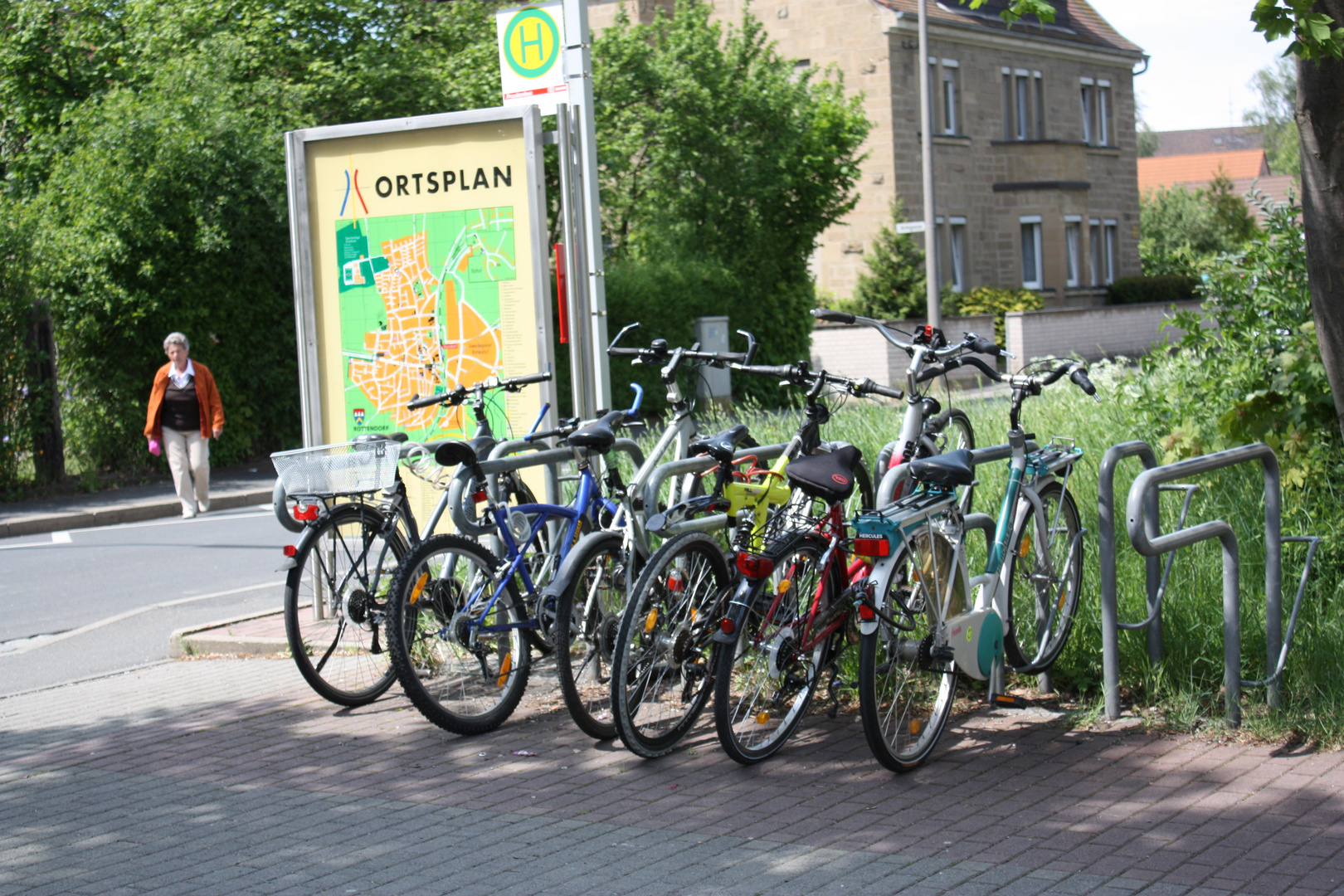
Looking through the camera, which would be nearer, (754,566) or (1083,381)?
(754,566)

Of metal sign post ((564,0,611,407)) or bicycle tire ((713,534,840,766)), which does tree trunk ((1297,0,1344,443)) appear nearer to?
bicycle tire ((713,534,840,766))

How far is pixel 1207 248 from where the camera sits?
5366 cm

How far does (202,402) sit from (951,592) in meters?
11.1

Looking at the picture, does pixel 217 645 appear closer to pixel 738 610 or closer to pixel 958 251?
pixel 738 610

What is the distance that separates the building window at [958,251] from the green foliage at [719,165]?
10.1m

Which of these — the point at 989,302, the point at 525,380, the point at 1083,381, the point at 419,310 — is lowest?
the point at 1083,381

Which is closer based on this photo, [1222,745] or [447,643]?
[1222,745]

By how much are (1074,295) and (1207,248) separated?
1693 centimetres

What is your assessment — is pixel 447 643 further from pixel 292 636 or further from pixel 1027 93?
pixel 1027 93

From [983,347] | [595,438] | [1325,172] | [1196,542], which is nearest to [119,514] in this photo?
[595,438]

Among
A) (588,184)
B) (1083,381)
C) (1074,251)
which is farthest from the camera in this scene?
(1074,251)

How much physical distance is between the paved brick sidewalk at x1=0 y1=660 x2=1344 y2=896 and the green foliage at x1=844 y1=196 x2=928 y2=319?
28.2 m

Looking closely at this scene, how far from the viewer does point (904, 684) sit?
5074 millimetres

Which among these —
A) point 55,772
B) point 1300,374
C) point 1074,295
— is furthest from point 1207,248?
point 55,772
